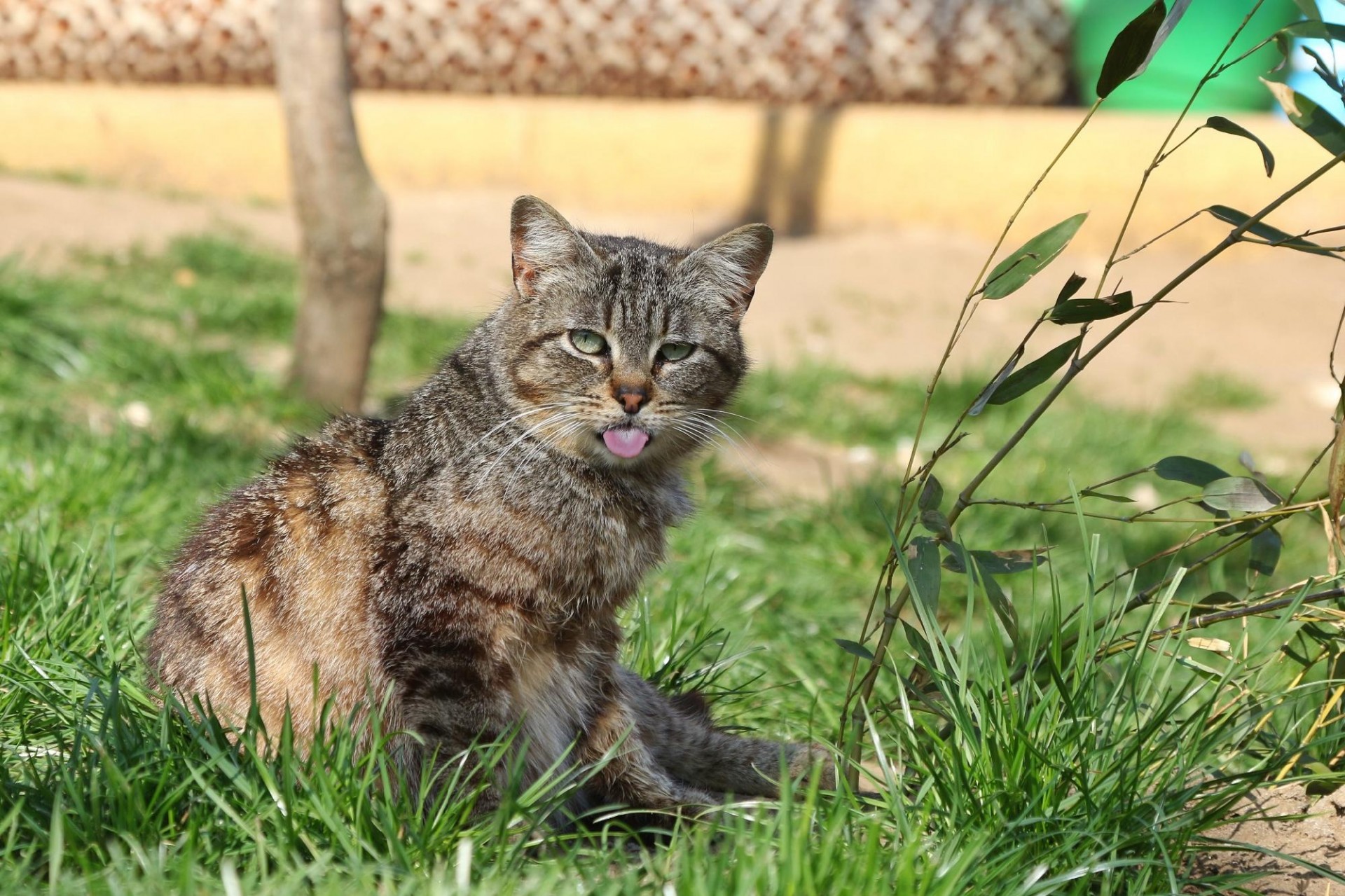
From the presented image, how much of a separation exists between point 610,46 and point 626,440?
7185 millimetres

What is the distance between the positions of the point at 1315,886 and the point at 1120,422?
14.1 feet

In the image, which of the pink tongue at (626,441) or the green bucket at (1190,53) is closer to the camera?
the pink tongue at (626,441)

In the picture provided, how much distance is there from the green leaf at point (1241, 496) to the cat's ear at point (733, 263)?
3.41 ft

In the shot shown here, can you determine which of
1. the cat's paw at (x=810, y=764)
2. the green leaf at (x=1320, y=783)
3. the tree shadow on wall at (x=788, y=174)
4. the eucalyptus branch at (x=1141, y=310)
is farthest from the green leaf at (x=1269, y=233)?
the tree shadow on wall at (x=788, y=174)

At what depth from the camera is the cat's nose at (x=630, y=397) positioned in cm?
253

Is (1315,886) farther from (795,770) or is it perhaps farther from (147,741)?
(147,741)

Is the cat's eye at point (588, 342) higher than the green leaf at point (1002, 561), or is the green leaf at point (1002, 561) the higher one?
the cat's eye at point (588, 342)

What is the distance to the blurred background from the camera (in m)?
7.42

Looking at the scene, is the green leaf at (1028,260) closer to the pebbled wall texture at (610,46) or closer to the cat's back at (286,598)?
the cat's back at (286,598)

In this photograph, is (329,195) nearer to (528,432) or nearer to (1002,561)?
(528,432)

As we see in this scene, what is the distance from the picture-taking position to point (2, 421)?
4.18 meters

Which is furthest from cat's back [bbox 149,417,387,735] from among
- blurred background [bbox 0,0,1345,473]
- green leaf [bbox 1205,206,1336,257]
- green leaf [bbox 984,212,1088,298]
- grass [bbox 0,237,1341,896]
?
blurred background [bbox 0,0,1345,473]

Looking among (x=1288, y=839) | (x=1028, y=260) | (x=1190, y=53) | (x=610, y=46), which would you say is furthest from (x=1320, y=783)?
(x=610, y=46)

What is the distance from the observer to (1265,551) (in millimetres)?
2447
